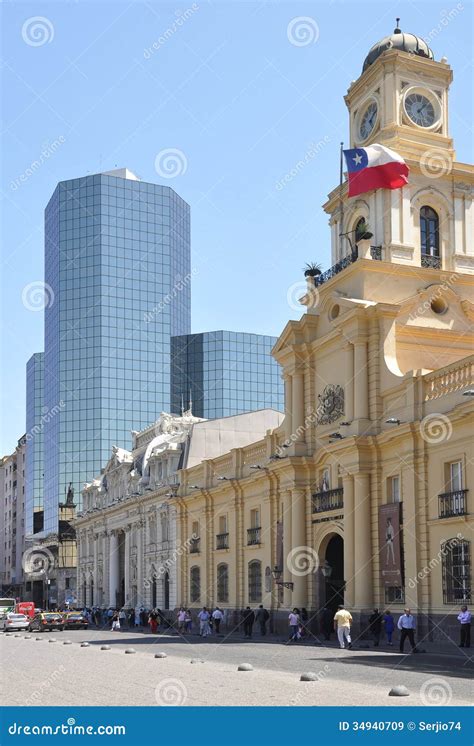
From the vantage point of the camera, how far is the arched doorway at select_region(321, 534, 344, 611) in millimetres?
41625

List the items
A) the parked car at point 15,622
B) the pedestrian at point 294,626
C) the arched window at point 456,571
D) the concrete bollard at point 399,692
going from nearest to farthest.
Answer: the concrete bollard at point 399,692 < the arched window at point 456,571 < the pedestrian at point 294,626 < the parked car at point 15,622

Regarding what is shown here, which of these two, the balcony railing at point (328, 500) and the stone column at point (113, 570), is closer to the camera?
the balcony railing at point (328, 500)

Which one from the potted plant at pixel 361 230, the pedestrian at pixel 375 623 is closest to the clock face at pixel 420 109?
the potted plant at pixel 361 230

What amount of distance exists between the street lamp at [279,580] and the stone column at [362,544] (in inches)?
226

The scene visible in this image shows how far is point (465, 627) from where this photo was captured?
30.2 meters

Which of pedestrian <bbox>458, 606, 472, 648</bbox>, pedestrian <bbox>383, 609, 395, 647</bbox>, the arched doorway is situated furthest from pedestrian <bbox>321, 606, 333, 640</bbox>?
pedestrian <bbox>458, 606, 472, 648</bbox>

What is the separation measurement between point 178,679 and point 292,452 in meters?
22.8

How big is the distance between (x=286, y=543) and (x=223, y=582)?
10.6 m

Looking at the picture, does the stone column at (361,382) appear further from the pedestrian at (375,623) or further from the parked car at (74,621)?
the parked car at (74,621)

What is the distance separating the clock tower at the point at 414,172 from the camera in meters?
42.1

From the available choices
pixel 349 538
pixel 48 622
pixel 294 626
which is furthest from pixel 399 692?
pixel 48 622

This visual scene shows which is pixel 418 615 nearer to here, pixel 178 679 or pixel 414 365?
pixel 414 365

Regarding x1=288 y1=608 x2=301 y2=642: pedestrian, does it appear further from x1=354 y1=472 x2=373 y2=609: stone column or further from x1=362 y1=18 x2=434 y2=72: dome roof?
x1=362 y1=18 x2=434 y2=72: dome roof

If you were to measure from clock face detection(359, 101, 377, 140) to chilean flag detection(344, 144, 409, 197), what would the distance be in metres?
4.21
